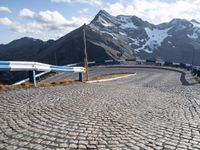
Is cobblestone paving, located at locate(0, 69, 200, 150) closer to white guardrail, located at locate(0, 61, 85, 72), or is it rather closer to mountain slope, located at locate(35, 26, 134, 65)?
white guardrail, located at locate(0, 61, 85, 72)

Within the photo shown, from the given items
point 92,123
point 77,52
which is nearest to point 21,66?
point 92,123

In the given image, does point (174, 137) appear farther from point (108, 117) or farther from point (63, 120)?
point (63, 120)

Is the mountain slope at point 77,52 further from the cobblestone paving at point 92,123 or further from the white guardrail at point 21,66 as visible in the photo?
the cobblestone paving at point 92,123

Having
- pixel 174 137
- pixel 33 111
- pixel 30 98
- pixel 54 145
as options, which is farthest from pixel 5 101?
pixel 174 137

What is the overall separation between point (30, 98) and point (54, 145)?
17.3ft

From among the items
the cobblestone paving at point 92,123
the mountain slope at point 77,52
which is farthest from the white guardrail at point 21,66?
the mountain slope at point 77,52

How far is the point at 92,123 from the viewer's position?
7984mm

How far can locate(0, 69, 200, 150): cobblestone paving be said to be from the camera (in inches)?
253

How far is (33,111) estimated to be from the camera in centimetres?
899

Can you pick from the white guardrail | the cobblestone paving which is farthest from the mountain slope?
the cobblestone paving

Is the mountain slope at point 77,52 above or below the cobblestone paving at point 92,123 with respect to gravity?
above

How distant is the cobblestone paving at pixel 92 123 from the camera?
641cm

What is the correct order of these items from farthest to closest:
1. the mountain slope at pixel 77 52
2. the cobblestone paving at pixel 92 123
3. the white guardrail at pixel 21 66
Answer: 1. the mountain slope at pixel 77 52
2. the white guardrail at pixel 21 66
3. the cobblestone paving at pixel 92 123

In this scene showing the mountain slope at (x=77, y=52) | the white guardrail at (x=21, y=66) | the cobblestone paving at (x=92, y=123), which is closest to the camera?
the cobblestone paving at (x=92, y=123)
